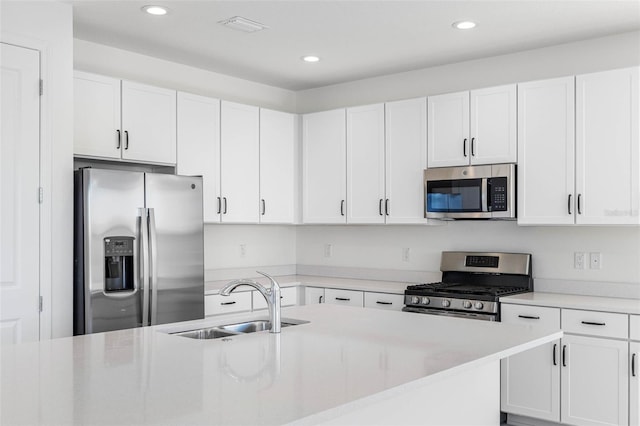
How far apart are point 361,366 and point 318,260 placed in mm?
3865

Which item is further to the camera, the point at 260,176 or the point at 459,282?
the point at 260,176

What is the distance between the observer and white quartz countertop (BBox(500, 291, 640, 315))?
3.67 meters

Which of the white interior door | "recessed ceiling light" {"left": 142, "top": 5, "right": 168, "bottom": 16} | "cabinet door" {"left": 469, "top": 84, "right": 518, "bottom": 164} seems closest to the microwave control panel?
"cabinet door" {"left": 469, "top": 84, "right": 518, "bottom": 164}

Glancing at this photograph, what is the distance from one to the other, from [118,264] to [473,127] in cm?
257

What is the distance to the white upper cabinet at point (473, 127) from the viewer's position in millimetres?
4332

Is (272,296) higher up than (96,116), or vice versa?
(96,116)

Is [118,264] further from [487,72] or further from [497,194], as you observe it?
[487,72]

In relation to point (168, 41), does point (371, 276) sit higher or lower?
lower

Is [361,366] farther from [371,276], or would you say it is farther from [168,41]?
[371,276]

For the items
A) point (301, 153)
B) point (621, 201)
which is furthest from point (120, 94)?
point (621, 201)

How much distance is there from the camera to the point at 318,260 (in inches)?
230

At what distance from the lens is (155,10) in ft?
12.2

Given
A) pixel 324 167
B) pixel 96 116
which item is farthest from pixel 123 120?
pixel 324 167

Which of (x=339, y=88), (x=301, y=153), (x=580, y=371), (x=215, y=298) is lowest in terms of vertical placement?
(x=580, y=371)
